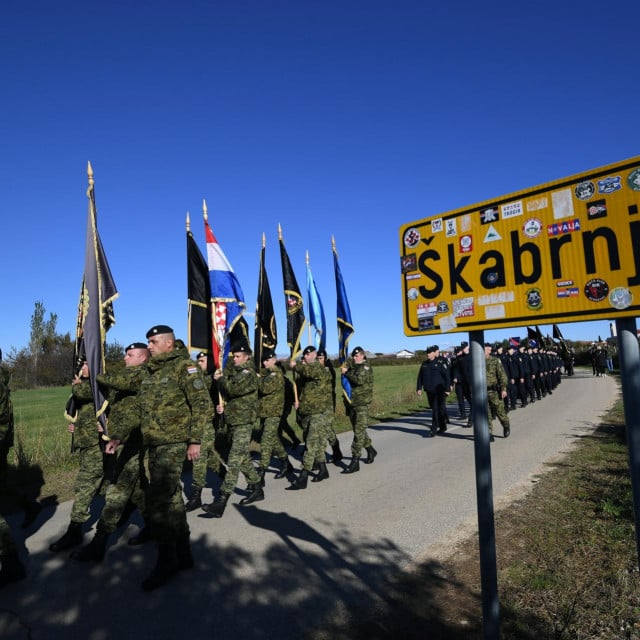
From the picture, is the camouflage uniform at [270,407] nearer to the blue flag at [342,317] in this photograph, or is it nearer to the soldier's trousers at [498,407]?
the blue flag at [342,317]

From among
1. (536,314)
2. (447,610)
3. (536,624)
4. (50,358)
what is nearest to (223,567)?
(447,610)

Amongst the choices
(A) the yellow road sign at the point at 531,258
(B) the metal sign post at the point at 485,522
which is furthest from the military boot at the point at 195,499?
(A) the yellow road sign at the point at 531,258

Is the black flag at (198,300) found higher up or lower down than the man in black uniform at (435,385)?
higher up

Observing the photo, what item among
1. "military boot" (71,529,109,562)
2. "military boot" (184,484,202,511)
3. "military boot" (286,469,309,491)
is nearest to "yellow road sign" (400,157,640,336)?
"military boot" (71,529,109,562)

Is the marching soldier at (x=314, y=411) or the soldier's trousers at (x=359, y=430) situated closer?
the marching soldier at (x=314, y=411)

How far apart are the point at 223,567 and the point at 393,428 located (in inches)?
343

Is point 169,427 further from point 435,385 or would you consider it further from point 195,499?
point 435,385

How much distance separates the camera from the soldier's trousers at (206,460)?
19.8 ft

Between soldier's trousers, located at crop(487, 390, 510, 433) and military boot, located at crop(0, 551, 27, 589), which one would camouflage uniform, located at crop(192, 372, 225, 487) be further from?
soldier's trousers, located at crop(487, 390, 510, 433)

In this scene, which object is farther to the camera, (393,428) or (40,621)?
(393,428)

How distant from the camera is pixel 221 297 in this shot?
8414mm

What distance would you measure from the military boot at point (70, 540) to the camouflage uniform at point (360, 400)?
4196mm

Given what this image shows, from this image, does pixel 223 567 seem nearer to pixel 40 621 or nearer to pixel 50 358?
pixel 40 621

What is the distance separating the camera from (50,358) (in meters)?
60.2
